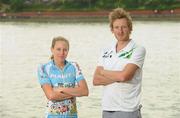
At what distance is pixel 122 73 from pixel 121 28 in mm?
246

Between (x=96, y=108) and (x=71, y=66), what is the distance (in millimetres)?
5146

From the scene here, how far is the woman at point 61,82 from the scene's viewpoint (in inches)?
115

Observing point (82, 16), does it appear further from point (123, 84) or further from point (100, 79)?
point (123, 84)

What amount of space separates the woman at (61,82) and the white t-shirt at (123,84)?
159 millimetres

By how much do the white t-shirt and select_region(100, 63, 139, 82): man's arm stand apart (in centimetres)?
2

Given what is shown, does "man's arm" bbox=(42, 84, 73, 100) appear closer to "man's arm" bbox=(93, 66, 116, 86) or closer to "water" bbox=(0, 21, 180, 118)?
"man's arm" bbox=(93, 66, 116, 86)

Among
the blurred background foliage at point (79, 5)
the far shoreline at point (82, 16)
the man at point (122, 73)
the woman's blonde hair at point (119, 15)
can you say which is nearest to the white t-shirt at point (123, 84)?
the man at point (122, 73)

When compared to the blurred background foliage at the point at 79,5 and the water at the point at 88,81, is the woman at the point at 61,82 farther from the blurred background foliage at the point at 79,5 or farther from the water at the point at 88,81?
the blurred background foliage at the point at 79,5

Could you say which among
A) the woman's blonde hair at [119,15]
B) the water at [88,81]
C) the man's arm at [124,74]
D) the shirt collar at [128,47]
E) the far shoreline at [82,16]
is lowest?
the far shoreline at [82,16]

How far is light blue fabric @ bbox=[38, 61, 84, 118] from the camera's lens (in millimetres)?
2915

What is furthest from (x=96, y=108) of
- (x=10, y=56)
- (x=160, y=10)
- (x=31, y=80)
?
(x=160, y=10)

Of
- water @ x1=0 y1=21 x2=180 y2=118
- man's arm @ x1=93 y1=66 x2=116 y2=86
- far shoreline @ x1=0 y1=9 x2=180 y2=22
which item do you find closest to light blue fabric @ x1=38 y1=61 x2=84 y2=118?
man's arm @ x1=93 y1=66 x2=116 y2=86

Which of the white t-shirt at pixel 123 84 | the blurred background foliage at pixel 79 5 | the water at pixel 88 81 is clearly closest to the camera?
the white t-shirt at pixel 123 84

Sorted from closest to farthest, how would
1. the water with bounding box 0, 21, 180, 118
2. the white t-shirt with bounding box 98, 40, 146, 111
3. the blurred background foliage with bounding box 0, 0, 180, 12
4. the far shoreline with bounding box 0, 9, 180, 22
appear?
the white t-shirt with bounding box 98, 40, 146, 111
the water with bounding box 0, 21, 180, 118
the far shoreline with bounding box 0, 9, 180, 22
the blurred background foliage with bounding box 0, 0, 180, 12
